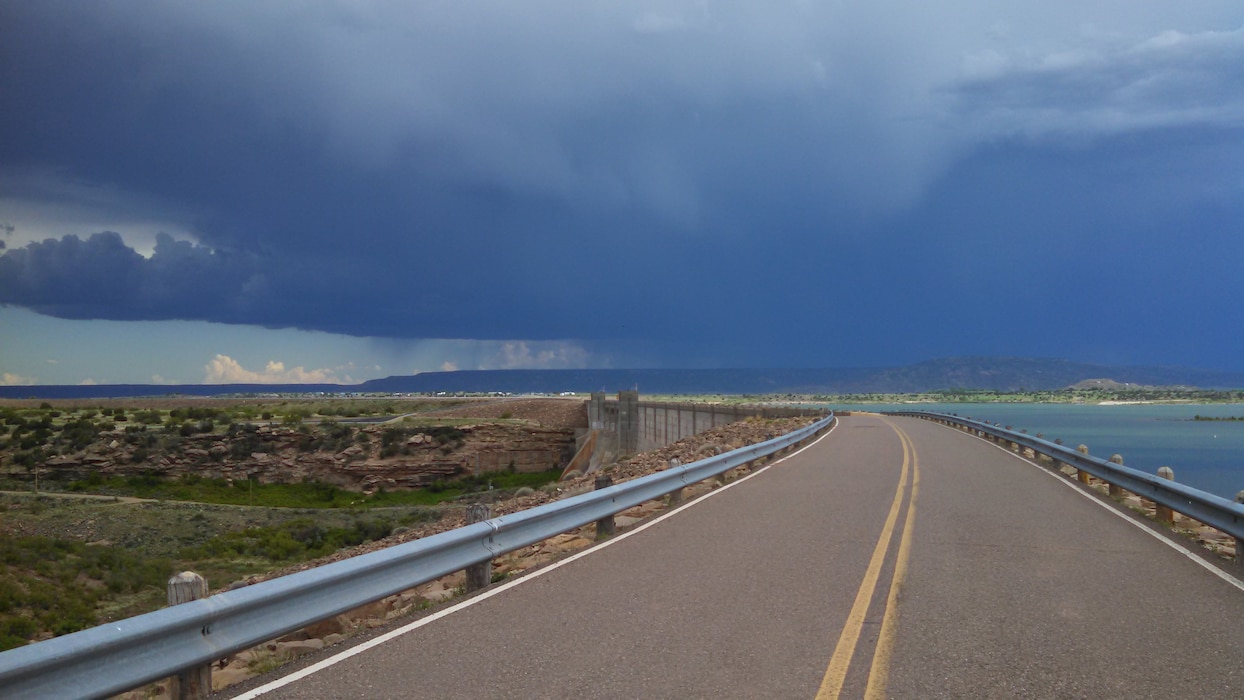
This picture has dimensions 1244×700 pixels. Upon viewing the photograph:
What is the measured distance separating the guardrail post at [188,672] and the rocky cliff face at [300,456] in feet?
184

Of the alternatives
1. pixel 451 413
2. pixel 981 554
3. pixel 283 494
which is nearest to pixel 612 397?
pixel 451 413

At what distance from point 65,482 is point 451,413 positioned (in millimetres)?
42090

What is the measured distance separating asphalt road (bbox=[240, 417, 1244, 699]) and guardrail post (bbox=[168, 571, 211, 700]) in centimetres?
51

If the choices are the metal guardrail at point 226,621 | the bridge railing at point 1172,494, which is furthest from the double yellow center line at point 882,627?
the bridge railing at point 1172,494

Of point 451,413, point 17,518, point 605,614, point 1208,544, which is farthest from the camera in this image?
point 451,413

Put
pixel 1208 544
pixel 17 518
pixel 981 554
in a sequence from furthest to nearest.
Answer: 1. pixel 17 518
2. pixel 1208 544
3. pixel 981 554

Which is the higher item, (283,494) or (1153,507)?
(1153,507)

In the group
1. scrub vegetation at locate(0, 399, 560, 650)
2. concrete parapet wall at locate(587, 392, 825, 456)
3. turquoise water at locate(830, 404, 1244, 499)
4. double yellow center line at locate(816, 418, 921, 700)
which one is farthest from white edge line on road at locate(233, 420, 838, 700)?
concrete parapet wall at locate(587, 392, 825, 456)

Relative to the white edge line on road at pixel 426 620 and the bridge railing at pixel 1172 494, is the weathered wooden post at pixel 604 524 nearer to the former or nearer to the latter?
the white edge line on road at pixel 426 620

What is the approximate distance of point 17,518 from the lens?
3105cm

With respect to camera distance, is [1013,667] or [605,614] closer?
[1013,667]

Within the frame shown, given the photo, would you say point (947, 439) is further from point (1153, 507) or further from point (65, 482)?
point (65, 482)

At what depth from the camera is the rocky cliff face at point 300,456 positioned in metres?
55.8

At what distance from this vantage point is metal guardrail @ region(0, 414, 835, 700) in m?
4.36
